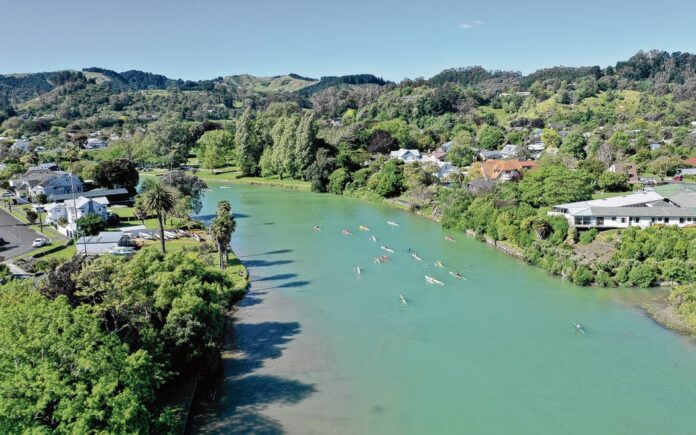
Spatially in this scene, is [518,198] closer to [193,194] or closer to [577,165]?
[577,165]

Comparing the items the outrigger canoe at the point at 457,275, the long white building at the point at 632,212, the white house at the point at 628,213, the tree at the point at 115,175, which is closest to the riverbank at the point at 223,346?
the outrigger canoe at the point at 457,275

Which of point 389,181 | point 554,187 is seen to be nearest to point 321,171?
point 389,181

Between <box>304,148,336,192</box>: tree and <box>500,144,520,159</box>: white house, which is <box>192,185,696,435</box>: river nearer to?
<box>304,148,336,192</box>: tree

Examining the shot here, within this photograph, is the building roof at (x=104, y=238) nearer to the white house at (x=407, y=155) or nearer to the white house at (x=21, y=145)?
the white house at (x=407, y=155)

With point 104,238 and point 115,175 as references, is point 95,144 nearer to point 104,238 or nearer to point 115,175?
point 115,175

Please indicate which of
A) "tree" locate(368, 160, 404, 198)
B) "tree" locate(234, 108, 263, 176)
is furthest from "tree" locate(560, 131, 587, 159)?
"tree" locate(234, 108, 263, 176)

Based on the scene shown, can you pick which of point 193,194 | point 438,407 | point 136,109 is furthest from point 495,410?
point 136,109
